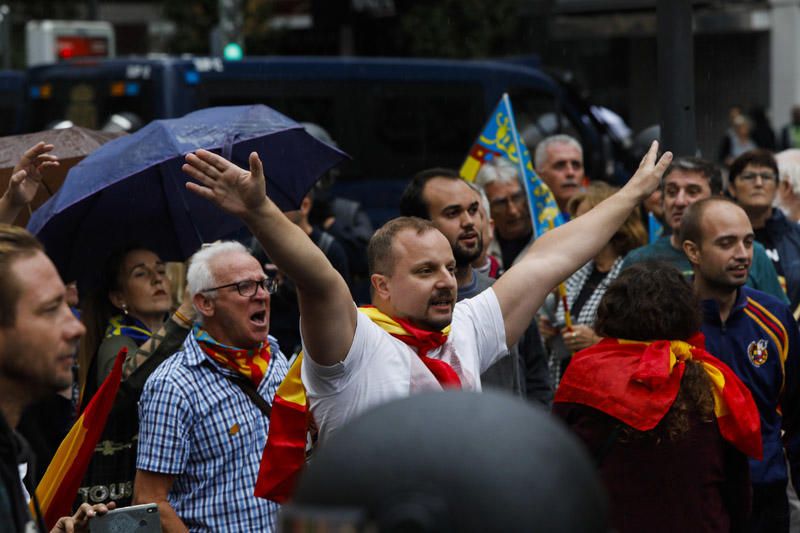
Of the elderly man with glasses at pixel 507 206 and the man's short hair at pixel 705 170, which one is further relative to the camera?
the elderly man with glasses at pixel 507 206

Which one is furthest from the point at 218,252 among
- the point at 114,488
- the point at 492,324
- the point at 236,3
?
the point at 236,3

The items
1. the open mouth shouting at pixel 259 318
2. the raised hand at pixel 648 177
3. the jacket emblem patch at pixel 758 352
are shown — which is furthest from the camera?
the jacket emblem patch at pixel 758 352

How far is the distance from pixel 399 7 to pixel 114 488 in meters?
18.8

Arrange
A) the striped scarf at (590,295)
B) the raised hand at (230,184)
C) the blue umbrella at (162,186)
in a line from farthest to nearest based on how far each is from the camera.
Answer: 1. the striped scarf at (590,295)
2. the blue umbrella at (162,186)
3. the raised hand at (230,184)

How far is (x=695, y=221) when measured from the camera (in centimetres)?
583

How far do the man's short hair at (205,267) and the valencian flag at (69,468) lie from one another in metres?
0.79

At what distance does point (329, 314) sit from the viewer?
12.2ft

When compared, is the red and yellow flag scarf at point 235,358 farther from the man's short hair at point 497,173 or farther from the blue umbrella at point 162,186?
the man's short hair at point 497,173

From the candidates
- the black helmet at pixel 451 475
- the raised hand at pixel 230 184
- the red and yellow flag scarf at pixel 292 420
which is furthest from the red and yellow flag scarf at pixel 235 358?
the black helmet at pixel 451 475

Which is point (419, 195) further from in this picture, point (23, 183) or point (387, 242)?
point (387, 242)

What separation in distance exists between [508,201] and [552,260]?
12.4 ft

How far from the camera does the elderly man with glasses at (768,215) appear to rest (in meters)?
7.06

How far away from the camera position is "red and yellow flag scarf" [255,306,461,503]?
13.5 feet

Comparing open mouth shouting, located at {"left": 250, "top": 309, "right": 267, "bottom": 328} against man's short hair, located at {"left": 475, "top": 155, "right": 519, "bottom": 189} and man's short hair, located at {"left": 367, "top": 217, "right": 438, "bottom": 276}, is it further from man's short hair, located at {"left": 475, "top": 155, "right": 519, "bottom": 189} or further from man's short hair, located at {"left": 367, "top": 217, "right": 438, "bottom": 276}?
man's short hair, located at {"left": 475, "top": 155, "right": 519, "bottom": 189}
